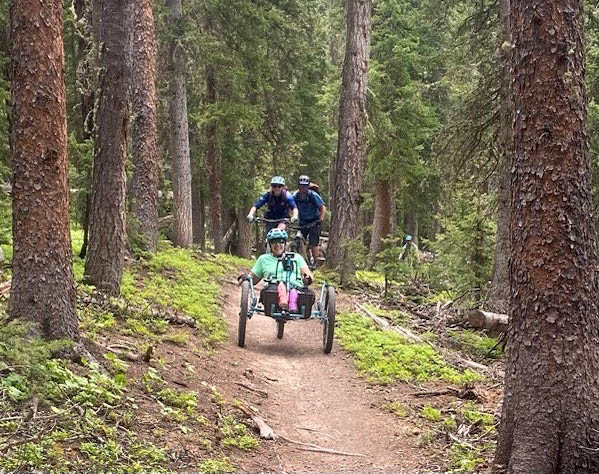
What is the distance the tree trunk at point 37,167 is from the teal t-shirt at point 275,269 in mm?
4088

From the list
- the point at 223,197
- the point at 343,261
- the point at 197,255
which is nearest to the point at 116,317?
the point at 343,261

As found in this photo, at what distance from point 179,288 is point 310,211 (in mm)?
3045

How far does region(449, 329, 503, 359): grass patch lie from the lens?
925 centimetres

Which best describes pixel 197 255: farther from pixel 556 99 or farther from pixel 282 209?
pixel 556 99

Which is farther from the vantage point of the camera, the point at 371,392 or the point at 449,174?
the point at 449,174

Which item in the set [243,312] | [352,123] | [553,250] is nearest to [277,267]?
[243,312]

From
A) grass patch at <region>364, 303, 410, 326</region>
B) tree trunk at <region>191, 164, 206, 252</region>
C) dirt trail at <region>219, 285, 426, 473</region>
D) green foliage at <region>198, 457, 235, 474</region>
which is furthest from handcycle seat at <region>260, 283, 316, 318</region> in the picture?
tree trunk at <region>191, 164, 206, 252</region>

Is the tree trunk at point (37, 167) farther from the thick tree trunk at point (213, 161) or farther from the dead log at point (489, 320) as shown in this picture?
the thick tree trunk at point (213, 161)

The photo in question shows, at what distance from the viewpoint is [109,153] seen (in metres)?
8.59

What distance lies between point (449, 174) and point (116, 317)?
7144 millimetres

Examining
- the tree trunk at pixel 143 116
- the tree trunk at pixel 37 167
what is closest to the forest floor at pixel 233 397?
the tree trunk at pixel 37 167

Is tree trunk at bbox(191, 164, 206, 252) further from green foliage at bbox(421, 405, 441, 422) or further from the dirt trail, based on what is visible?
green foliage at bbox(421, 405, 441, 422)

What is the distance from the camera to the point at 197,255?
16.1m

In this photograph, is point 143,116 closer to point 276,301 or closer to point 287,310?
point 276,301
